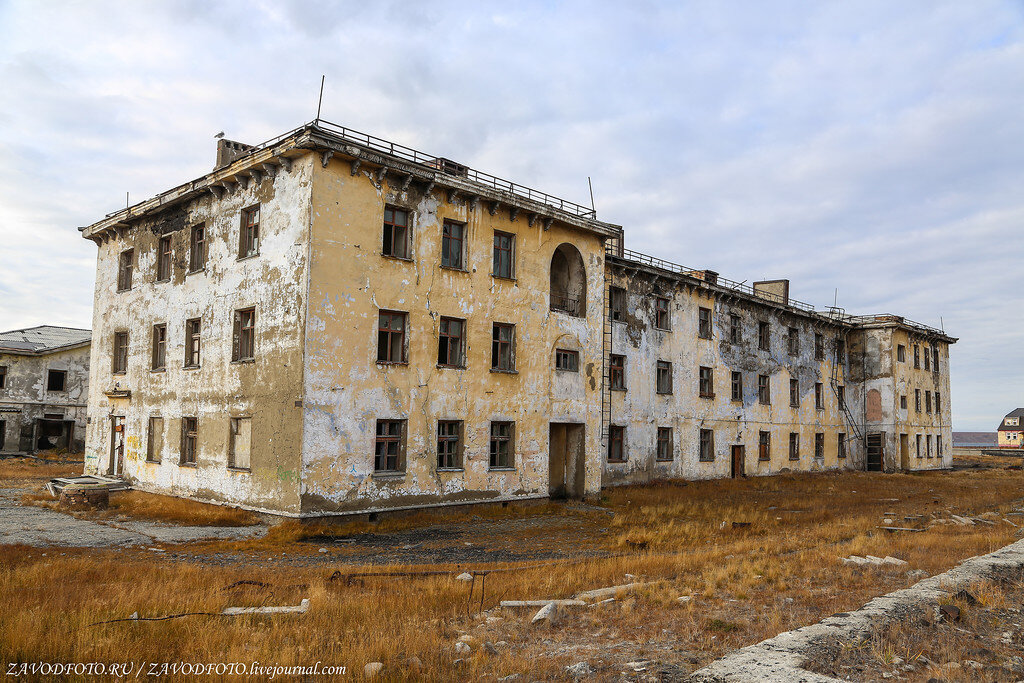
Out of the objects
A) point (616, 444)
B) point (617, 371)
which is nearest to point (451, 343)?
point (617, 371)

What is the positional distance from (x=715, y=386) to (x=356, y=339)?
2212 cm

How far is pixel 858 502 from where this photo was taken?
2580cm

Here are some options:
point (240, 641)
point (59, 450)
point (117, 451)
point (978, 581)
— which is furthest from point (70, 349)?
point (978, 581)

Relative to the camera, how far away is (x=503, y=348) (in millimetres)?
21469

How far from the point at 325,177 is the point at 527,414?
9371 millimetres

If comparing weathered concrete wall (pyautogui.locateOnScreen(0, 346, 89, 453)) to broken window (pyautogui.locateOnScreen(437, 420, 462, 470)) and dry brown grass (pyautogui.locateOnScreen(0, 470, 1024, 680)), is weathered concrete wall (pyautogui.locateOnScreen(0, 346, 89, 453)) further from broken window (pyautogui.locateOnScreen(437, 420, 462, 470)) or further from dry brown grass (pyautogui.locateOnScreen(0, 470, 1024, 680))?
dry brown grass (pyautogui.locateOnScreen(0, 470, 1024, 680))

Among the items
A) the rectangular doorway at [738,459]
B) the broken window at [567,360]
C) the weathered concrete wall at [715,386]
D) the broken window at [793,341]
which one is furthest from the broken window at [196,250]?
the broken window at [793,341]

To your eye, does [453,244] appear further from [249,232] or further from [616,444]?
[616,444]

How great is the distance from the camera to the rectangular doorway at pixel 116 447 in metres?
23.8

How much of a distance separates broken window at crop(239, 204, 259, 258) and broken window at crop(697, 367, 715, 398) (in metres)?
22.8

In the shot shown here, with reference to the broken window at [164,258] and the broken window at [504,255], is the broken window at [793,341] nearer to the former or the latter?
the broken window at [504,255]

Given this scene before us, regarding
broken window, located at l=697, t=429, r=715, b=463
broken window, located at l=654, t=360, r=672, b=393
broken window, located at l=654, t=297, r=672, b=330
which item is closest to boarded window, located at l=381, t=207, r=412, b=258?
broken window, located at l=654, t=297, r=672, b=330

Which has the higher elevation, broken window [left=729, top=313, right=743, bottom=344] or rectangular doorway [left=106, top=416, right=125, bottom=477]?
broken window [left=729, top=313, right=743, bottom=344]

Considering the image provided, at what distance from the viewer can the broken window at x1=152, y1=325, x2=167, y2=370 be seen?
2242cm
